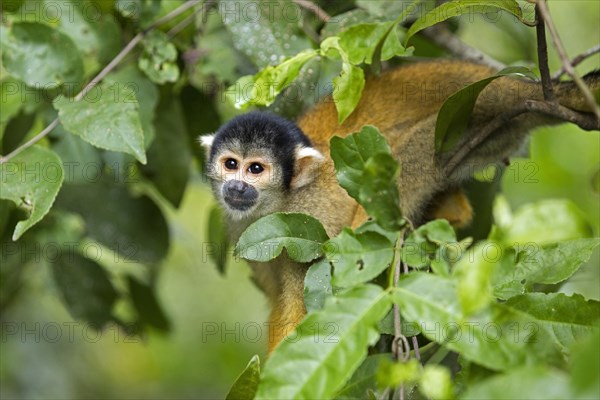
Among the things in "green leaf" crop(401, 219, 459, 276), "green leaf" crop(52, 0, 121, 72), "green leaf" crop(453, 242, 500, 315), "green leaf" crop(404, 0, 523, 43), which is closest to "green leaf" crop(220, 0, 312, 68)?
"green leaf" crop(52, 0, 121, 72)

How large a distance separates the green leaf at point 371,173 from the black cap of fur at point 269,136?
50.5 inches

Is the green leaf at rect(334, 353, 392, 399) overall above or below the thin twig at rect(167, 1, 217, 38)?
below

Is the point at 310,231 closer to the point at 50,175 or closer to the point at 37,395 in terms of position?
the point at 50,175

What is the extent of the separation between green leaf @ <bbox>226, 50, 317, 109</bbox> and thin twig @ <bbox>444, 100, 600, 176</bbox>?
76 centimetres

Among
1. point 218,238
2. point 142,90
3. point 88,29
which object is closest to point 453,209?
point 218,238

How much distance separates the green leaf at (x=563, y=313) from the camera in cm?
Answer: 187

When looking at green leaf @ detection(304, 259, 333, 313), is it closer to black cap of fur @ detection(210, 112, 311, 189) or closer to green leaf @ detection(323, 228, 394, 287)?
green leaf @ detection(323, 228, 394, 287)

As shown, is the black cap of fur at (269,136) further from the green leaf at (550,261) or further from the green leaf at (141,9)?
the green leaf at (550,261)

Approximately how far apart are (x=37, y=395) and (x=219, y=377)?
163 centimetres

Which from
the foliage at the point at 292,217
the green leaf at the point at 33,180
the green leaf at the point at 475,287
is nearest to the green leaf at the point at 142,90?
the foliage at the point at 292,217

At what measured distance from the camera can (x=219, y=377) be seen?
6.56m

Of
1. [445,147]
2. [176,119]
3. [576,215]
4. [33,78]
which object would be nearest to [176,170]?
[176,119]

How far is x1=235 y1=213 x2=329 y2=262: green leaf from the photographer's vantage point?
2203mm

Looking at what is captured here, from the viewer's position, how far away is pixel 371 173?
72.7 inches
